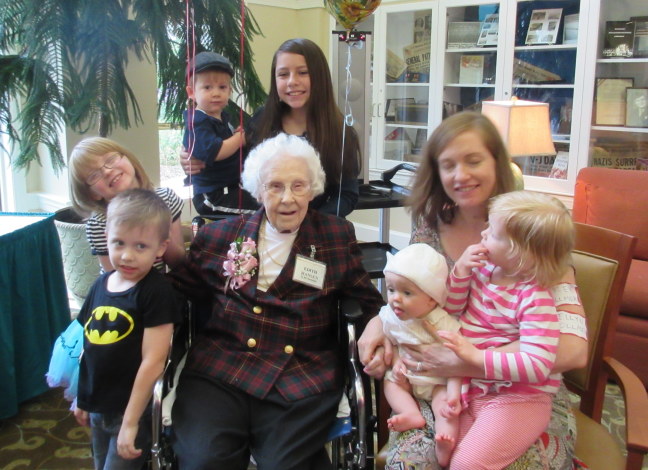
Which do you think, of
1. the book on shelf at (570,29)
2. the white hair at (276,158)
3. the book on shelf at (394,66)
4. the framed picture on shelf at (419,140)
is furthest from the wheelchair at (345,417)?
the book on shelf at (394,66)

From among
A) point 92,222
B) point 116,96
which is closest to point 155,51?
point 116,96

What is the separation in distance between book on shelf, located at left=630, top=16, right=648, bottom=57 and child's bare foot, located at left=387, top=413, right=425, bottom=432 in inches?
120

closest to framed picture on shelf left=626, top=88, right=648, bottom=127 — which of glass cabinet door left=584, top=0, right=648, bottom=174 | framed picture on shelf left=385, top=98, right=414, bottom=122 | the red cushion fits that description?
glass cabinet door left=584, top=0, right=648, bottom=174

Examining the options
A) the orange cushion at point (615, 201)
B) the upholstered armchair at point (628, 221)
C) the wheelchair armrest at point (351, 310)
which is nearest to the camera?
the wheelchair armrest at point (351, 310)

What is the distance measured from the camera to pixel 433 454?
1.38 meters

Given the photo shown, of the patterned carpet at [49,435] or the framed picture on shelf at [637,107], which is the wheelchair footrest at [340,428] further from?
the framed picture on shelf at [637,107]

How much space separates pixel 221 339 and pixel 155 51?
4.90 feet

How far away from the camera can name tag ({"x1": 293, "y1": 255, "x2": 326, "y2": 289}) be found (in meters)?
1.69

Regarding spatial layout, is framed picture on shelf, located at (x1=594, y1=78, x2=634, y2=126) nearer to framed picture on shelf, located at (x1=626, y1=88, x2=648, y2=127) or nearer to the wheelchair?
framed picture on shelf, located at (x1=626, y1=88, x2=648, y2=127)

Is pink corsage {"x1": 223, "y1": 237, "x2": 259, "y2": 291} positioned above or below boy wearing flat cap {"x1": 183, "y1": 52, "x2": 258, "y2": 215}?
below

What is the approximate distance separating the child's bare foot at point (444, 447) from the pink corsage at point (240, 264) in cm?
68

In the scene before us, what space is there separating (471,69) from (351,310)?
9.95 ft

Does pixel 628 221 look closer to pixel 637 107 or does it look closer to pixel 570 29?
pixel 637 107

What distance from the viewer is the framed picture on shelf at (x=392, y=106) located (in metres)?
4.64
